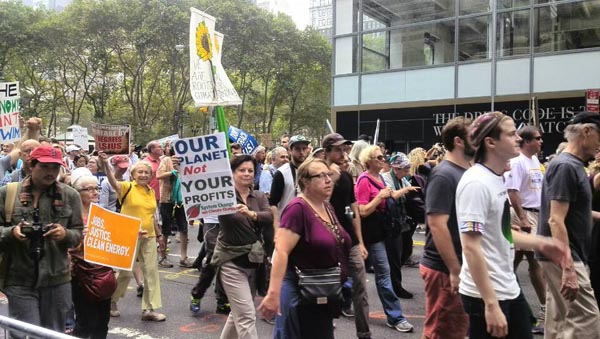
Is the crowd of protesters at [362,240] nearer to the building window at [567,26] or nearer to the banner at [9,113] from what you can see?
the banner at [9,113]

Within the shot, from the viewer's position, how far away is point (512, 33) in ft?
74.9

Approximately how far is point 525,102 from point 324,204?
2029 centimetres

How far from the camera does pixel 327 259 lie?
3.56 m

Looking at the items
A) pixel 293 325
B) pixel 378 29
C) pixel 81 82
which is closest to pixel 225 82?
pixel 293 325

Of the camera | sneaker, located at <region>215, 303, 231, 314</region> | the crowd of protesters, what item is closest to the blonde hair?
the crowd of protesters

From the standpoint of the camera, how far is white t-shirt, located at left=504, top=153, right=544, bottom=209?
6.19 metres

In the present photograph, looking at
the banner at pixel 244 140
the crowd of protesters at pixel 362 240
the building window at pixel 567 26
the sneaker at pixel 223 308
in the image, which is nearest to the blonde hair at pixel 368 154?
the crowd of protesters at pixel 362 240

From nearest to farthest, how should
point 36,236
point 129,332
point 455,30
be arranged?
1. point 36,236
2. point 129,332
3. point 455,30

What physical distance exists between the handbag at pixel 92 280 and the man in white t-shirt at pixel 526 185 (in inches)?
155

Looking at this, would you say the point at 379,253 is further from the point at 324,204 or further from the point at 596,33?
the point at 596,33

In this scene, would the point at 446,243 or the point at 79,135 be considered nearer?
the point at 446,243

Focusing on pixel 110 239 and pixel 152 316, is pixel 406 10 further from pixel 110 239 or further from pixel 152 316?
pixel 110 239

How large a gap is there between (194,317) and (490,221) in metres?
4.08

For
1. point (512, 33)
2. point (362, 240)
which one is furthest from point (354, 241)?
point (512, 33)
